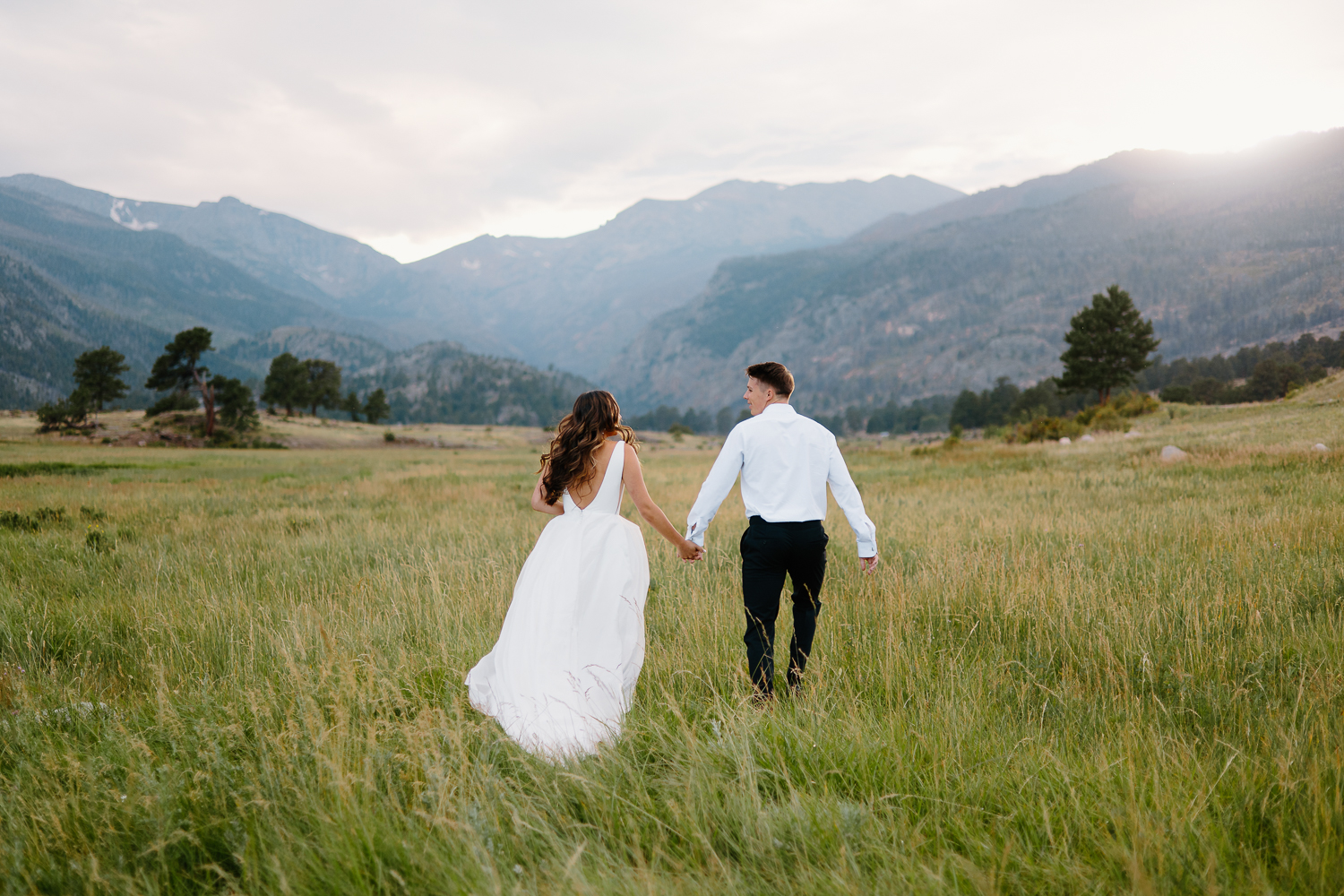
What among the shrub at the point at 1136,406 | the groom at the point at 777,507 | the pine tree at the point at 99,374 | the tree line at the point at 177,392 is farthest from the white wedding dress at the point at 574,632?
the pine tree at the point at 99,374

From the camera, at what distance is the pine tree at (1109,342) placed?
51.7m

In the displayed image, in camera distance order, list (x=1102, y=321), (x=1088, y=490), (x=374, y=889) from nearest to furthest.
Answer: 1. (x=374, y=889)
2. (x=1088, y=490)
3. (x=1102, y=321)

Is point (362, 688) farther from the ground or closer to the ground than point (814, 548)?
closer to the ground

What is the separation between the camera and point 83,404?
5950cm

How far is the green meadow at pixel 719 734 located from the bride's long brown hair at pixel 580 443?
5.09 ft

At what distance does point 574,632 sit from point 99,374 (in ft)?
297

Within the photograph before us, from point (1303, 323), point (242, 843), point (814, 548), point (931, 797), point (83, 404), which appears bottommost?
point (242, 843)

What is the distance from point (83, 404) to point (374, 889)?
262 ft

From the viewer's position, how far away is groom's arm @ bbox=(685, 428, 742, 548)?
14.0ft

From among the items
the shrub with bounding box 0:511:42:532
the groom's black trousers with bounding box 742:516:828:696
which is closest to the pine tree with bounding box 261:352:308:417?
the shrub with bounding box 0:511:42:532

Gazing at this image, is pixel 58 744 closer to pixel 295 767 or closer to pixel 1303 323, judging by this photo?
pixel 295 767

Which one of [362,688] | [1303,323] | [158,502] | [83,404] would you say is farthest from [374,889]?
[1303,323]

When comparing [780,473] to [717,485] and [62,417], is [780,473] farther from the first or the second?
[62,417]

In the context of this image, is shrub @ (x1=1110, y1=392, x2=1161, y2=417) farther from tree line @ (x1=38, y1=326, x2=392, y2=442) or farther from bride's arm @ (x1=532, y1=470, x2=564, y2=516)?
tree line @ (x1=38, y1=326, x2=392, y2=442)
